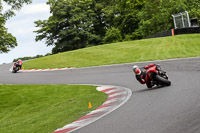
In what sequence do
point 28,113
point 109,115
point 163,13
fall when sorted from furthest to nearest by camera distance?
point 163,13
point 28,113
point 109,115

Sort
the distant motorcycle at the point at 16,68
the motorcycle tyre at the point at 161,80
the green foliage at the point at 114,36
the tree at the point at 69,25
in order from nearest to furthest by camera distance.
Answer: the motorcycle tyre at the point at 161,80 → the distant motorcycle at the point at 16,68 → the green foliage at the point at 114,36 → the tree at the point at 69,25

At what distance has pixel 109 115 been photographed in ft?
24.2

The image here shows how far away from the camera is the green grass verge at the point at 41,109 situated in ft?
25.8

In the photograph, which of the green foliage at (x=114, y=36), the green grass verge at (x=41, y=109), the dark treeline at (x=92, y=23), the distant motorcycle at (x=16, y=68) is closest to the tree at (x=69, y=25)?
the dark treeline at (x=92, y=23)

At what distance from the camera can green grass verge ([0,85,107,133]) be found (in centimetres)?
788

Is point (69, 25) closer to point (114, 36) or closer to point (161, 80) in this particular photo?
point (114, 36)

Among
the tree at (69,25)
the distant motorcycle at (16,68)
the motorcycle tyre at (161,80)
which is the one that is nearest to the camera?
the motorcycle tyre at (161,80)

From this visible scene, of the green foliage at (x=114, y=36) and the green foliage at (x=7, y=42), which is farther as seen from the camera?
the green foliage at (x=7, y=42)

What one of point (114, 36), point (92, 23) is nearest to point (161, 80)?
point (114, 36)

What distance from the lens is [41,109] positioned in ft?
34.7

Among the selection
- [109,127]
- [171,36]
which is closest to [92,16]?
[171,36]

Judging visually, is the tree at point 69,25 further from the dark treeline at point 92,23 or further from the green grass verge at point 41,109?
the green grass verge at point 41,109

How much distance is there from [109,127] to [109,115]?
1.19 m

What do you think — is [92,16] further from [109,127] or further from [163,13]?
[109,127]
